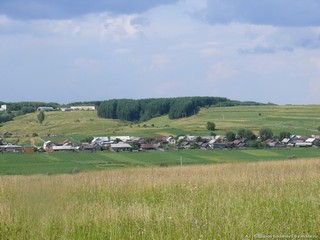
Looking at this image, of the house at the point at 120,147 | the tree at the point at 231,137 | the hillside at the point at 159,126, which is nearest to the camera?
the house at the point at 120,147

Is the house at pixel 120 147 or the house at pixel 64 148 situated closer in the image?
the house at pixel 64 148

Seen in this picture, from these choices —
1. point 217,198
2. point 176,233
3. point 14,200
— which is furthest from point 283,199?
point 14,200

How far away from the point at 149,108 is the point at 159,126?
147ft

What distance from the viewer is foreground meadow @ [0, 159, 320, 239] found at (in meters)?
6.54

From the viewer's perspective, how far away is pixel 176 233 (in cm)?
646

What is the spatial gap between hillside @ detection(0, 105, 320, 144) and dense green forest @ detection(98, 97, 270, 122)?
313 cm

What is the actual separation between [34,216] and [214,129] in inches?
3455

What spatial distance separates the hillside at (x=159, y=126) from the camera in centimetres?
7286

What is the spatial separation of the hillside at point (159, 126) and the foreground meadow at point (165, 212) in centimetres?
5286

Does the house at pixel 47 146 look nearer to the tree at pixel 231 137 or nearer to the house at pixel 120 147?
the house at pixel 120 147

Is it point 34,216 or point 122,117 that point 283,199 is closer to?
point 34,216

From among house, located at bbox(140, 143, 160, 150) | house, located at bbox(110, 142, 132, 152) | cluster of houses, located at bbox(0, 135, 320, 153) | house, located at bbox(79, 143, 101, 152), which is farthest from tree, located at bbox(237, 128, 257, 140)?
house, located at bbox(79, 143, 101, 152)

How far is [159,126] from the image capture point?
11388 centimetres

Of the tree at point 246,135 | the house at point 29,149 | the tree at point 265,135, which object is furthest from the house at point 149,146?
the tree at point 265,135
